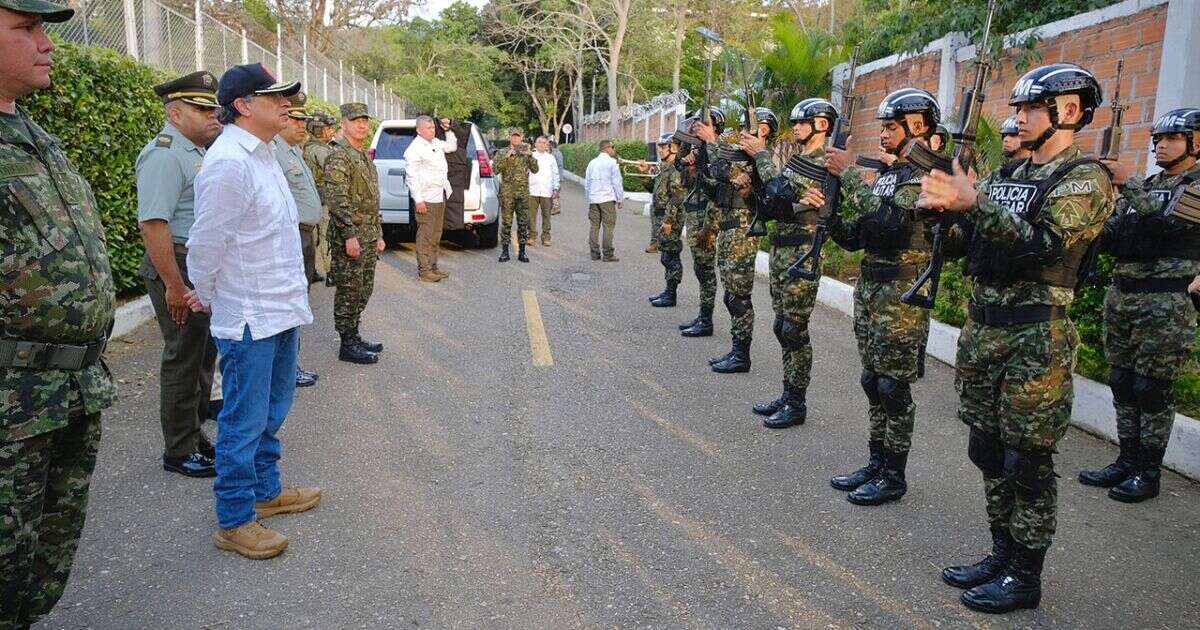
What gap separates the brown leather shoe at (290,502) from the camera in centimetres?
377

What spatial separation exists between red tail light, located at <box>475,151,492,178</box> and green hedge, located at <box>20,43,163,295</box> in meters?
4.99

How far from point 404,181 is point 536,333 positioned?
5197 mm

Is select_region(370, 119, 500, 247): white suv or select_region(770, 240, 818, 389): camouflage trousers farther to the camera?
select_region(370, 119, 500, 247): white suv

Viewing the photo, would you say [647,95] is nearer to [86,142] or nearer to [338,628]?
[86,142]

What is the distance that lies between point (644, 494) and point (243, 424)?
192 cm

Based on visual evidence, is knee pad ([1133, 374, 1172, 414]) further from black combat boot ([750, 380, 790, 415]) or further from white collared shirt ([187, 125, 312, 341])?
white collared shirt ([187, 125, 312, 341])

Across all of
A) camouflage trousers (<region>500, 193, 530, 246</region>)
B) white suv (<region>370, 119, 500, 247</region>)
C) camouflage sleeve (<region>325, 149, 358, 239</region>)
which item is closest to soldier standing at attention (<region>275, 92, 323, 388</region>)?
camouflage sleeve (<region>325, 149, 358, 239</region>)

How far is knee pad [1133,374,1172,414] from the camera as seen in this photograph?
13.8ft

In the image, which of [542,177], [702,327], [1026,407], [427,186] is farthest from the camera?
[542,177]

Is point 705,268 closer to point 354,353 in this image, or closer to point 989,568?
point 354,353

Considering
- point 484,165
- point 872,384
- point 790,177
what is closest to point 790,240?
point 790,177

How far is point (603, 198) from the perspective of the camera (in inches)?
476

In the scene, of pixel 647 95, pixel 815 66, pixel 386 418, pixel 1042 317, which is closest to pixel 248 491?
pixel 386 418

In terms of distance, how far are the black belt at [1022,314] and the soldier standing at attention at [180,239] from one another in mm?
3565
